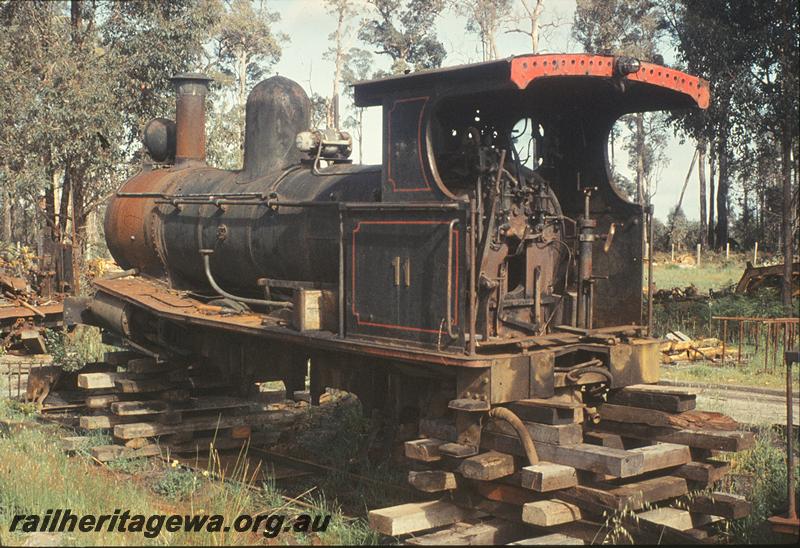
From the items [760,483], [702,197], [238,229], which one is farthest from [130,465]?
[702,197]

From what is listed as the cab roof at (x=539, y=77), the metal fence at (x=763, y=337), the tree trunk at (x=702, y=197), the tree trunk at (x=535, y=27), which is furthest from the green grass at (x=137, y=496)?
the tree trunk at (x=702, y=197)

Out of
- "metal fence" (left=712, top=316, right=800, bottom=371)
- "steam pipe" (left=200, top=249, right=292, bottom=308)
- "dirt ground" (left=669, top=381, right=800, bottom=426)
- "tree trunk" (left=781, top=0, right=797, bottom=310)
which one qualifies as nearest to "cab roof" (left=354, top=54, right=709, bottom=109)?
"steam pipe" (left=200, top=249, right=292, bottom=308)

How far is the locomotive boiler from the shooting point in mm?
6293

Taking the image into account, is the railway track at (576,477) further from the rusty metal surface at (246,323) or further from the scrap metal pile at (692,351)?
the scrap metal pile at (692,351)

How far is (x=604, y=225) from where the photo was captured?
302 inches

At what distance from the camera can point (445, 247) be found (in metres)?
6.25

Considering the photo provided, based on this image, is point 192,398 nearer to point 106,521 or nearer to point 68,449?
point 68,449

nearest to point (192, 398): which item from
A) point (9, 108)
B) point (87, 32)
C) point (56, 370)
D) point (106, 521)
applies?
point (56, 370)

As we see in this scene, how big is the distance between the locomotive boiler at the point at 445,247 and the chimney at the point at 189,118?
159 cm

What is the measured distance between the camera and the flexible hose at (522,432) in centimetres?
618

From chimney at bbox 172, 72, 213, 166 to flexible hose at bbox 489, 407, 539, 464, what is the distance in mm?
5954

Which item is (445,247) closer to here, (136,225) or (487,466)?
(487,466)

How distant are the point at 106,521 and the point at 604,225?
4358 millimetres

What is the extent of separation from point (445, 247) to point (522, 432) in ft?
4.32
